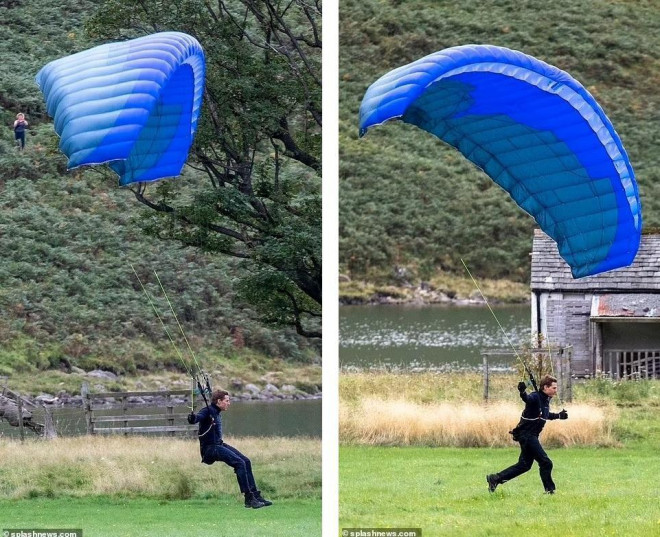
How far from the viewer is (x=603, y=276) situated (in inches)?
724

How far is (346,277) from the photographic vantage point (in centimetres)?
3784

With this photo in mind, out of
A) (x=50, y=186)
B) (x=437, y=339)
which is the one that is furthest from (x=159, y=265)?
(x=437, y=339)

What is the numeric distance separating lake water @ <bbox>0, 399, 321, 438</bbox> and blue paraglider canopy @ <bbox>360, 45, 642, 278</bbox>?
915 cm

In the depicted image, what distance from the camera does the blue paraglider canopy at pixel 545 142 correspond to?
9797mm

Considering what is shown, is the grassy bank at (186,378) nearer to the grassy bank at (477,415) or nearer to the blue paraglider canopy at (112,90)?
the grassy bank at (477,415)

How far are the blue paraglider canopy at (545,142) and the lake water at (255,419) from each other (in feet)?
30.0

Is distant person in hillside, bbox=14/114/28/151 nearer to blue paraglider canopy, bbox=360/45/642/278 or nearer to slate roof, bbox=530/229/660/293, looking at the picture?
slate roof, bbox=530/229/660/293

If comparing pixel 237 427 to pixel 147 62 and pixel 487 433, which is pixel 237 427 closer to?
pixel 487 433

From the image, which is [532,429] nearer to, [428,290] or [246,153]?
Answer: [246,153]

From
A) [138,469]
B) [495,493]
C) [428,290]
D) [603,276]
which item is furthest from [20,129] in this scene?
[495,493]

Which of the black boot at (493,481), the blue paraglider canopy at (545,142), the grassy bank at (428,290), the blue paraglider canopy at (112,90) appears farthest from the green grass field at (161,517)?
the grassy bank at (428,290)

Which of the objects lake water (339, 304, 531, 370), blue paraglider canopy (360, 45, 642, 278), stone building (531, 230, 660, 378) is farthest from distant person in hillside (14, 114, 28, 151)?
blue paraglider canopy (360, 45, 642, 278)

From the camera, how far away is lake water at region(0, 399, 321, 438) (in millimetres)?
20625

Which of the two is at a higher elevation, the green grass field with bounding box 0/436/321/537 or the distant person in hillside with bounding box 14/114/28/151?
the distant person in hillside with bounding box 14/114/28/151
